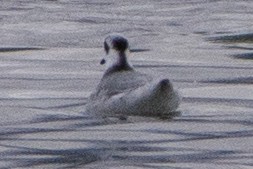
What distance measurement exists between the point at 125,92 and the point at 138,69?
433 centimetres

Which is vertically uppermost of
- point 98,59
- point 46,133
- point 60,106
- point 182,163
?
point 98,59

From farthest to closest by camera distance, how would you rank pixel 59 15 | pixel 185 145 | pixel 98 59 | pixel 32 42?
pixel 59 15
pixel 32 42
pixel 98 59
pixel 185 145

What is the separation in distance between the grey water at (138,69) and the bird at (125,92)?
0.15 m

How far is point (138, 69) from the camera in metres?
21.8

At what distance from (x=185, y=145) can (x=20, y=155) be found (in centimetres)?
176

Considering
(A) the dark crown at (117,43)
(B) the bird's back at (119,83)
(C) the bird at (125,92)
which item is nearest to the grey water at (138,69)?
(C) the bird at (125,92)

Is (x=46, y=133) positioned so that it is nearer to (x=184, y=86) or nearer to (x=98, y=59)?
(x=184, y=86)

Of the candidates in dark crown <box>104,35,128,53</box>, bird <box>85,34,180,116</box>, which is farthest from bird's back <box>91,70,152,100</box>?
dark crown <box>104,35,128,53</box>

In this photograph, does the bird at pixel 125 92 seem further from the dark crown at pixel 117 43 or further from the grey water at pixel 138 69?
the grey water at pixel 138 69

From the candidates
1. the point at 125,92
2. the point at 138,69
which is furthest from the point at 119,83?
the point at 138,69

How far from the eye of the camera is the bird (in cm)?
1691

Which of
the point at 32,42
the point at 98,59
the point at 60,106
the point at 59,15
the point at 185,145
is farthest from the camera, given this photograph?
the point at 59,15

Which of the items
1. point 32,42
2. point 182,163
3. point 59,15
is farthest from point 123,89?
point 59,15

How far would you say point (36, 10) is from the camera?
29.7m
